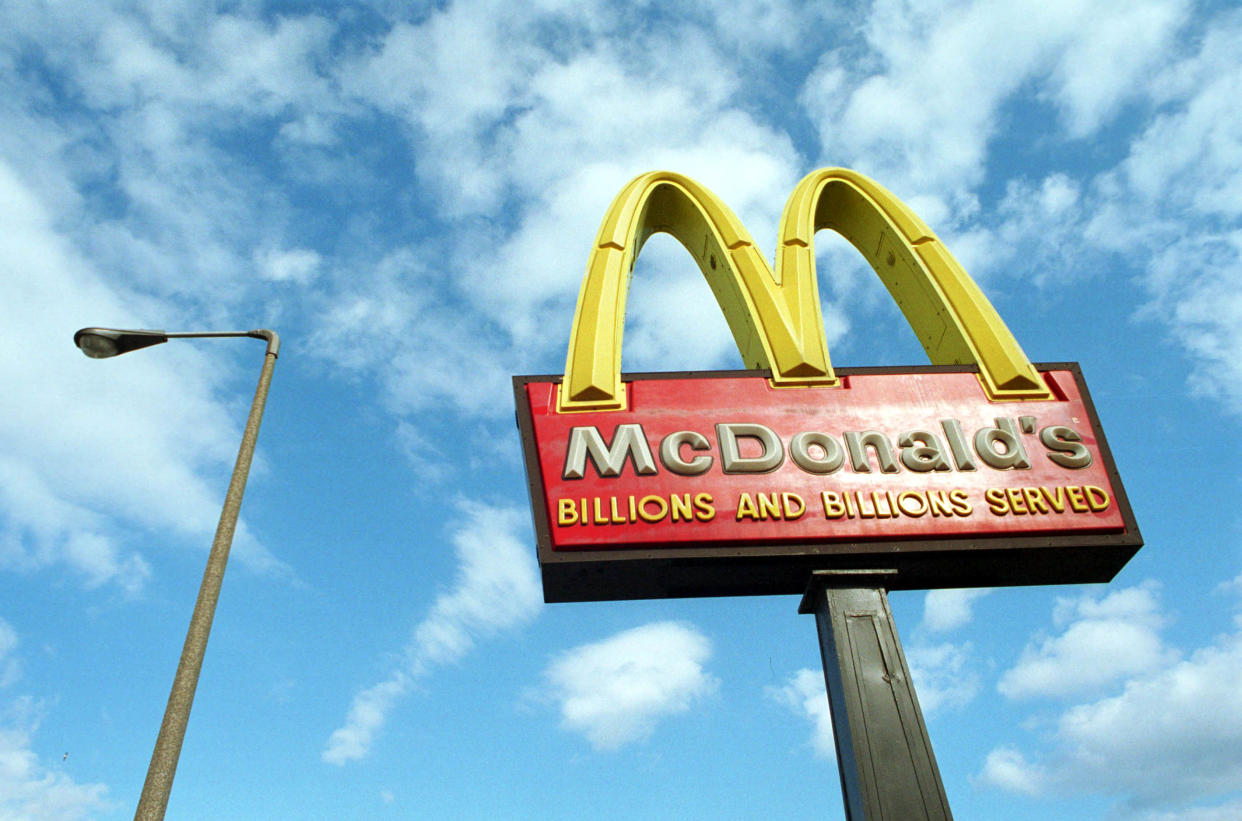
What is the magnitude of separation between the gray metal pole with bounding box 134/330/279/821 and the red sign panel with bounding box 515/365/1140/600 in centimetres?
234

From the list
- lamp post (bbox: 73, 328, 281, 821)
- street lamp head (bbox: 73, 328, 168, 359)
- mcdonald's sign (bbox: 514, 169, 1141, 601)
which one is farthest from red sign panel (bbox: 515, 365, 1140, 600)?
street lamp head (bbox: 73, 328, 168, 359)

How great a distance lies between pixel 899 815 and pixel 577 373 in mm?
4308

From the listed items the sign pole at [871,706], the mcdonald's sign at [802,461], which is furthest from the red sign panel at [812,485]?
the sign pole at [871,706]

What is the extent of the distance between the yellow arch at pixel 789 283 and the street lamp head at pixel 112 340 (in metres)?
3.23

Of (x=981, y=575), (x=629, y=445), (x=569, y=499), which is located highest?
(x=629, y=445)

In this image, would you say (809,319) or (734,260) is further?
(734,260)

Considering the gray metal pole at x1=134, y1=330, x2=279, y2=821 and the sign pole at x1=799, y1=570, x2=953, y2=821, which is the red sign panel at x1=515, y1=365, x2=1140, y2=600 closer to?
the sign pole at x1=799, y1=570, x2=953, y2=821

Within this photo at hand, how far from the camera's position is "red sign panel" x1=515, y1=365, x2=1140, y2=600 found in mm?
7035

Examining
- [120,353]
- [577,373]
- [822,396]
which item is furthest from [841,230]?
[120,353]

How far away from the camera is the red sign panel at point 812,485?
277 inches

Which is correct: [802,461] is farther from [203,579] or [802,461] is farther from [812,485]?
[203,579]

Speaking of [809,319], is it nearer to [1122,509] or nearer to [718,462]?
[718,462]

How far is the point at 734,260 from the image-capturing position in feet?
29.7

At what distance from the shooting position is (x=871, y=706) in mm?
6223
